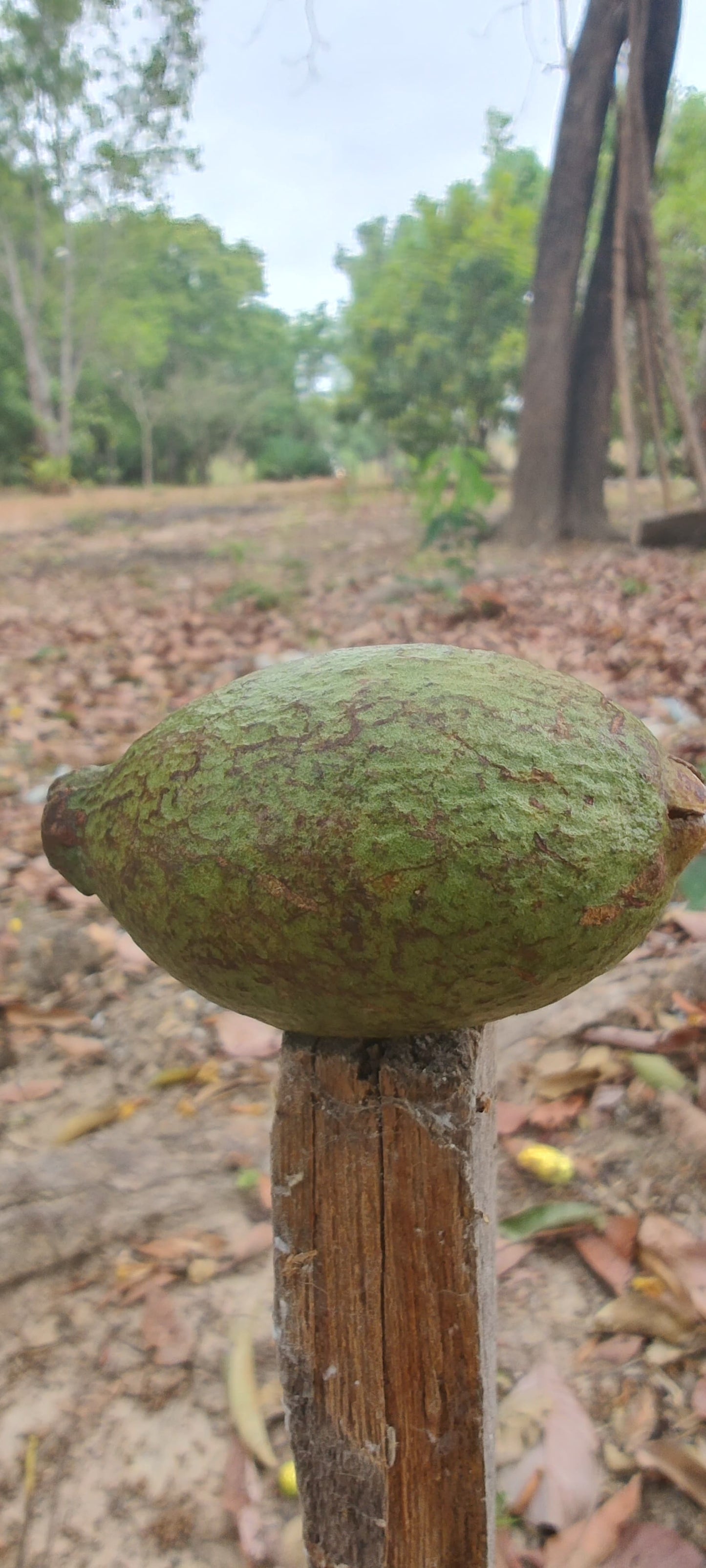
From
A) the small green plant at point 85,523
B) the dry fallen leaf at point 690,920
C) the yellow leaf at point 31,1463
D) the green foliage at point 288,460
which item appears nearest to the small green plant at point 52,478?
the small green plant at point 85,523

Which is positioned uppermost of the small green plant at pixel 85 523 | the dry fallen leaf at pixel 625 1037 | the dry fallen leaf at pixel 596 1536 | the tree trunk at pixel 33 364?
the tree trunk at pixel 33 364

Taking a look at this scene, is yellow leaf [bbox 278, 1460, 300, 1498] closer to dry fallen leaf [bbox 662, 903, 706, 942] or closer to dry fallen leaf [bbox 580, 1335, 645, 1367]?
dry fallen leaf [bbox 580, 1335, 645, 1367]

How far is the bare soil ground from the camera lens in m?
1.32

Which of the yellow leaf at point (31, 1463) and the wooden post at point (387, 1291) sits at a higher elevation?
the wooden post at point (387, 1291)

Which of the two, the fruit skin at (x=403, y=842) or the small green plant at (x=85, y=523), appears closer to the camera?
the fruit skin at (x=403, y=842)

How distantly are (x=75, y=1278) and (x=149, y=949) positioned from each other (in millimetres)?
1094

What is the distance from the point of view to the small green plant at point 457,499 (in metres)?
5.05

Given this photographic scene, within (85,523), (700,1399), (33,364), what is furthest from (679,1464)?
(33,364)

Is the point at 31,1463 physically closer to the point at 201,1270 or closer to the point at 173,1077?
the point at 201,1270

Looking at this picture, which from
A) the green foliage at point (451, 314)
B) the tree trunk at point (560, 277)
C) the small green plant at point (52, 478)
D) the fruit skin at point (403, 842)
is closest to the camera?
the fruit skin at point (403, 842)

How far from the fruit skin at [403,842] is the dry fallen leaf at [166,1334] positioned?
0.97 m

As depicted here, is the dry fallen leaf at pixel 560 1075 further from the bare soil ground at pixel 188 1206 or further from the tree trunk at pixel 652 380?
the tree trunk at pixel 652 380

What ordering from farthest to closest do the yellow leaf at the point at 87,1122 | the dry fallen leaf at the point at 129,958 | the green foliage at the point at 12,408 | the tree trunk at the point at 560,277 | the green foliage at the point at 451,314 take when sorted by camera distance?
the green foliage at the point at 12,408
the green foliage at the point at 451,314
the tree trunk at the point at 560,277
the dry fallen leaf at the point at 129,958
the yellow leaf at the point at 87,1122

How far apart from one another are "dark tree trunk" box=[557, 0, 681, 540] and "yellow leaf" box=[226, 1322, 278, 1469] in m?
5.06
